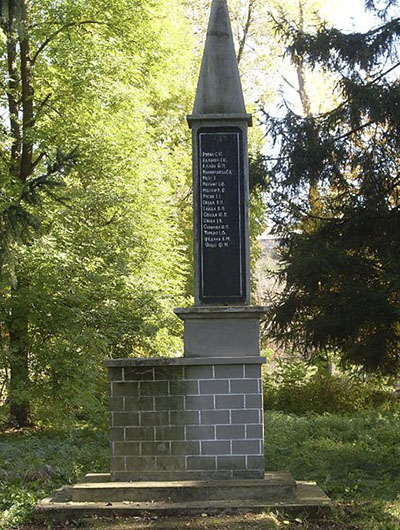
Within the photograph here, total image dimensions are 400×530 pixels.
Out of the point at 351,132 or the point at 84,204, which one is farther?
the point at 84,204

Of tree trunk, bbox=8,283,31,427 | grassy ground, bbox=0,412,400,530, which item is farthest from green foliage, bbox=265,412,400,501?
tree trunk, bbox=8,283,31,427

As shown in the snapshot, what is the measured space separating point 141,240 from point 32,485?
7.45m

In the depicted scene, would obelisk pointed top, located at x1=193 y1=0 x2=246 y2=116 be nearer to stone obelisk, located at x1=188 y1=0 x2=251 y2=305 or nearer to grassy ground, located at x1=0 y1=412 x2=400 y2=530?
stone obelisk, located at x1=188 y1=0 x2=251 y2=305

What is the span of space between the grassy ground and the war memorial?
55cm

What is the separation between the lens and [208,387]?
26.5 feet

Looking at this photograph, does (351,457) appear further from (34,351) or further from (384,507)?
(34,351)

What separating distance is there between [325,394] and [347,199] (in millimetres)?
8539

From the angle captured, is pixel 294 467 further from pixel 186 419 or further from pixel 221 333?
pixel 221 333

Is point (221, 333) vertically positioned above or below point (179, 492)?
above

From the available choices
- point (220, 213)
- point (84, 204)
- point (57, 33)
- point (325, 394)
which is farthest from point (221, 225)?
point (325, 394)

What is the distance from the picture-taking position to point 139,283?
15336 millimetres

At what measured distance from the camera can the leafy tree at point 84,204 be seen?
14.4m

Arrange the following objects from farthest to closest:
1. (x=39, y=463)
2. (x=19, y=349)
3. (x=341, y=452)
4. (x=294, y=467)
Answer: (x=19, y=349) < (x=341, y=452) < (x=39, y=463) < (x=294, y=467)

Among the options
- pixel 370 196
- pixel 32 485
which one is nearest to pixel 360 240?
pixel 370 196
